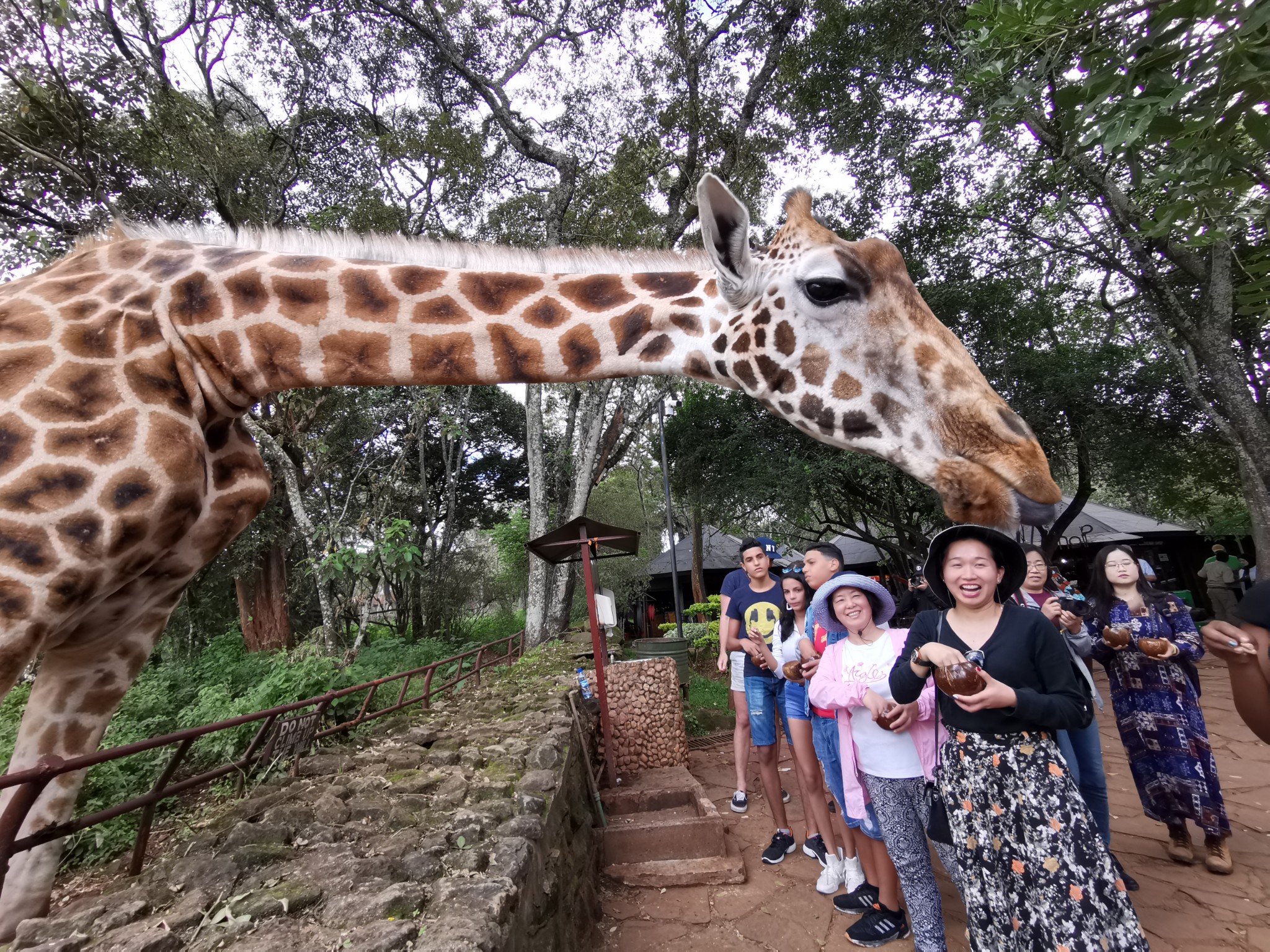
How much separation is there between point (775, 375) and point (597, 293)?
0.79m

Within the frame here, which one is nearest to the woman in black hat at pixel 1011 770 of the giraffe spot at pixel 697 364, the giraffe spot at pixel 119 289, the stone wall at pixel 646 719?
the giraffe spot at pixel 697 364

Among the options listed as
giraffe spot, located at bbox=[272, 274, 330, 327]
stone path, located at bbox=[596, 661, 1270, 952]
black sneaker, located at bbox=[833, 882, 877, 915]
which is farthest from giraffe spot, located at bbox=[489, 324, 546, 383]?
black sneaker, located at bbox=[833, 882, 877, 915]

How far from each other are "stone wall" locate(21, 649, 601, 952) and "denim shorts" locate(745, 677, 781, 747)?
4.50 ft

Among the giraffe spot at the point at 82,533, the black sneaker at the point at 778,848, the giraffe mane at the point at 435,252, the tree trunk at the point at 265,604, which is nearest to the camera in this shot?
the giraffe spot at the point at 82,533

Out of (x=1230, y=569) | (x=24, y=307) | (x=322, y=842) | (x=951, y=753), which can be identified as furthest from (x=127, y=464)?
(x=1230, y=569)

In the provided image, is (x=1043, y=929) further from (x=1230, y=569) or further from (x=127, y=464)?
(x=1230, y=569)

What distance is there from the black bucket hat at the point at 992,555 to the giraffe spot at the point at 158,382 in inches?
107

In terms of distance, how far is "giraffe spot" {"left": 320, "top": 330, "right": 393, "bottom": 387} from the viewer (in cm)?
228

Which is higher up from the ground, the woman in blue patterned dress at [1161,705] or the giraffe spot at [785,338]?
the giraffe spot at [785,338]

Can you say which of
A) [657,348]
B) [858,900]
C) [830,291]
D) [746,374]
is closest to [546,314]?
[657,348]

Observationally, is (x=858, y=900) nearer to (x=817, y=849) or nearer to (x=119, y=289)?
(x=817, y=849)

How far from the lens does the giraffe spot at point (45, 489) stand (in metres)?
1.72

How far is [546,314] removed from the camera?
2.35 meters

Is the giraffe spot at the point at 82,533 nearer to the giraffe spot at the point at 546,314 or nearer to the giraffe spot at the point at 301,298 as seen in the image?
the giraffe spot at the point at 301,298
